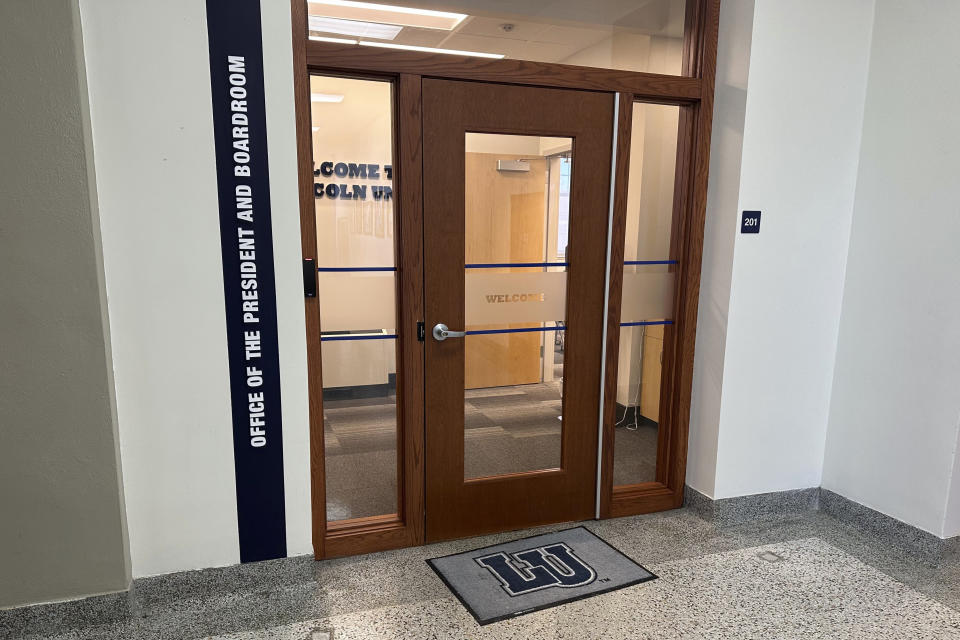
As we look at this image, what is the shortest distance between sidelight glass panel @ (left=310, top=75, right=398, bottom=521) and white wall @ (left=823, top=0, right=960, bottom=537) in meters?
2.33

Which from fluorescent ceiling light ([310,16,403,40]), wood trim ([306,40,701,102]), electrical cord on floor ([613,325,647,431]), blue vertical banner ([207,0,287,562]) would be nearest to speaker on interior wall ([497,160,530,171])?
wood trim ([306,40,701,102])

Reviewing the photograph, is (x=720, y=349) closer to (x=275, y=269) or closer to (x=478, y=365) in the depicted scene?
(x=478, y=365)

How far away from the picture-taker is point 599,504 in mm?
3053

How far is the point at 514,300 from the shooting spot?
281 centimetres

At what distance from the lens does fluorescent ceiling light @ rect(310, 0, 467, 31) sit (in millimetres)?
2334

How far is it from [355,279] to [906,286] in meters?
2.54

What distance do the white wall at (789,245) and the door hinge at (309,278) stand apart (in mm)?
1918

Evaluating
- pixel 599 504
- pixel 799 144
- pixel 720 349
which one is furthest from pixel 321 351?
pixel 799 144

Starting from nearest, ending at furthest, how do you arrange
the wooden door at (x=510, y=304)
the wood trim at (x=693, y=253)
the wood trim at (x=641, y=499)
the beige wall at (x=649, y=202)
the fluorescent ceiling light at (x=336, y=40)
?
1. the fluorescent ceiling light at (x=336, y=40)
2. the wooden door at (x=510, y=304)
3. the wood trim at (x=693, y=253)
4. the beige wall at (x=649, y=202)
5. the wood trim at (x=641, y=499)

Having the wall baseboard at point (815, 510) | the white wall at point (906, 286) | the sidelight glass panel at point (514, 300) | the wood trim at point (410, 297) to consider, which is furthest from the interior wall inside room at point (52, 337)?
the white wall at point (906, 286)

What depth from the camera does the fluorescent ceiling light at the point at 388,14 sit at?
7.66ft

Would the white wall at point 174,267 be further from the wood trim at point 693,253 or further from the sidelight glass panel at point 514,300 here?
the wood trim at point 693,253

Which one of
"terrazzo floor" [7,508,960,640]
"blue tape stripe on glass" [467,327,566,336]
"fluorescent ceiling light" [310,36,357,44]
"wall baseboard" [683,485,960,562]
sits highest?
"fluorescent ceiling light" [310,36,357,44]

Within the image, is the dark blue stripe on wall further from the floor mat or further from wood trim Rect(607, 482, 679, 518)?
wood trim Rect(607, 482, 679, 518)
